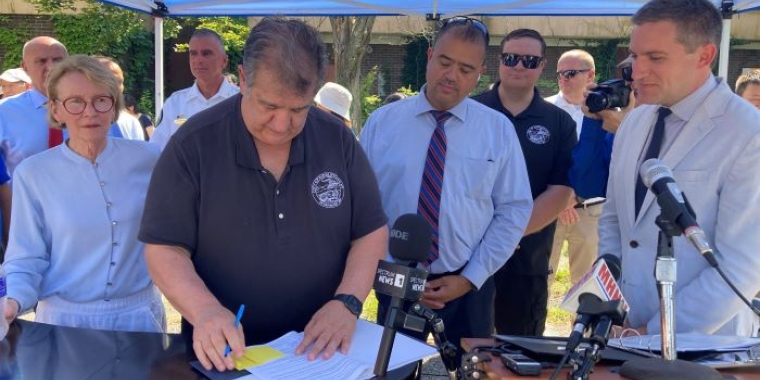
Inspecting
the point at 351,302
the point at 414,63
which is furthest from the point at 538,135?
the point at 414,63

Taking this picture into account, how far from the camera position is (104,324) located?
262 centimetres

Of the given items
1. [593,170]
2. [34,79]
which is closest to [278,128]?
[593,170]

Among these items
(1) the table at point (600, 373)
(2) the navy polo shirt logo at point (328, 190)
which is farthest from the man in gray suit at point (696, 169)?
(2) the navy polo shirt logo at point (328, 190)

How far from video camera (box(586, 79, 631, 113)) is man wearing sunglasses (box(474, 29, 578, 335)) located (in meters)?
0.52

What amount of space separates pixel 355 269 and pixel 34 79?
11.6 ft

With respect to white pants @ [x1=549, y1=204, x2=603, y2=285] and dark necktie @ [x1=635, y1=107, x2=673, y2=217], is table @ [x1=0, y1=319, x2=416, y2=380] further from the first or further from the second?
white pants @ [x1=549, y1=204, x2=603, y2=285]

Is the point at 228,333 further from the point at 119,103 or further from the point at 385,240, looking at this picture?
the point at 119,103

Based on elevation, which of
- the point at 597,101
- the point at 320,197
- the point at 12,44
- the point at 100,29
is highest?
the point at 100,29

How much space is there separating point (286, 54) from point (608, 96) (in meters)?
1.91

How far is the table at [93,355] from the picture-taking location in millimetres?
1922

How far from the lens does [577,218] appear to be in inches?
216

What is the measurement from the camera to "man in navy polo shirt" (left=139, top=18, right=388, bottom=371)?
2115 mm

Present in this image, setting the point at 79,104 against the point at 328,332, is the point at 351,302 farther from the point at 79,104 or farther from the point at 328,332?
the point at 79,104

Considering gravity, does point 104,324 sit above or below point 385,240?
below
